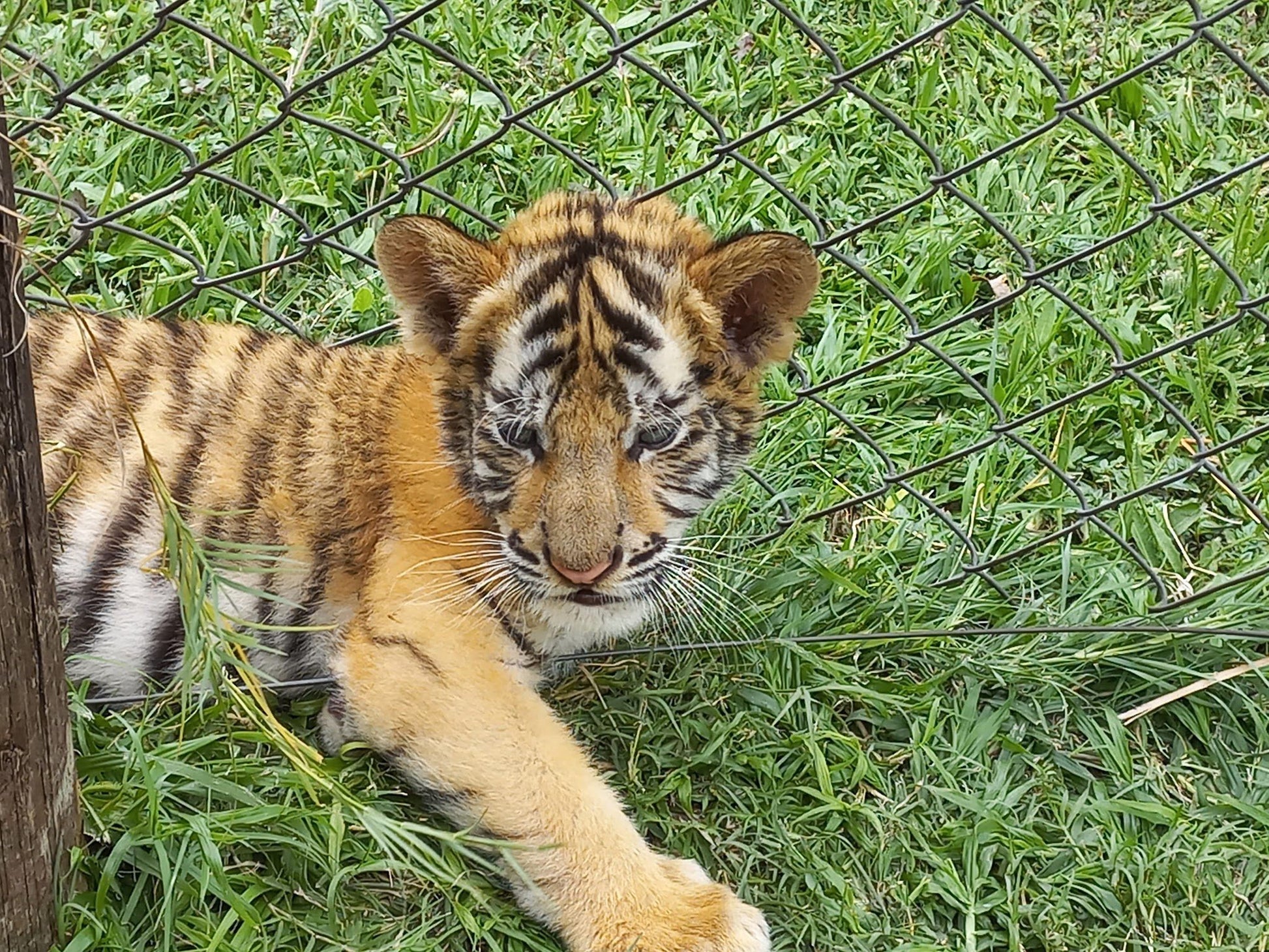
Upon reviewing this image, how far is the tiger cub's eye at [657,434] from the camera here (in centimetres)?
300

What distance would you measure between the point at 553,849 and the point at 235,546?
0.92 metres

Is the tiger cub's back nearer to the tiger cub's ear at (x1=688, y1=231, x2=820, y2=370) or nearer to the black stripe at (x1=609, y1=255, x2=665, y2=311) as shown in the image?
the black stripe at (x1=609, y1=255, x2=665, y2=311)

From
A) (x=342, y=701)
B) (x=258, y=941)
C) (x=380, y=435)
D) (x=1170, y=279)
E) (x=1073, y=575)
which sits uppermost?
(x=1170, y=279)

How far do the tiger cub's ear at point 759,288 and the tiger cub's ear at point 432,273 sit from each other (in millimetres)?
444

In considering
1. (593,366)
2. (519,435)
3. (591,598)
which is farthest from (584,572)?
(593,366)

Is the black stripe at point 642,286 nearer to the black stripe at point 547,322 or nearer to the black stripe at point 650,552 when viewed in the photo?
the black stripe at point 547,322

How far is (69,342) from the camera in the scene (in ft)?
11.6

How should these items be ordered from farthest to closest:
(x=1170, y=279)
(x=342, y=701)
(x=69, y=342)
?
(x=1170, y=279)
(x=69, y=342)
(x=342, y=701)

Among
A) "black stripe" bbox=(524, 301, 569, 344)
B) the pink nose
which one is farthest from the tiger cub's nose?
"black stripe" bbox=(524, 301, 569, 344)

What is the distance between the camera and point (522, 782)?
3057 mm

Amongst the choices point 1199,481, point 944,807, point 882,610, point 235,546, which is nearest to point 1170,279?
point 1199,481

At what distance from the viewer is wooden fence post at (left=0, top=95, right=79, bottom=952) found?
6.72 ft

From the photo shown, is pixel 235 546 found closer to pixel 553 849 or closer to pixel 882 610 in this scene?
pixel 553 849

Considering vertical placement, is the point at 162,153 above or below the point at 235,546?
above
